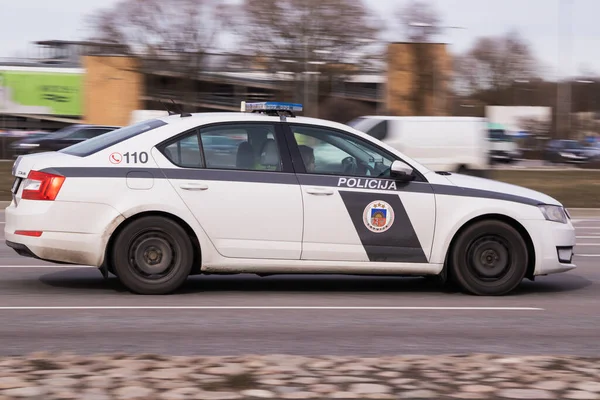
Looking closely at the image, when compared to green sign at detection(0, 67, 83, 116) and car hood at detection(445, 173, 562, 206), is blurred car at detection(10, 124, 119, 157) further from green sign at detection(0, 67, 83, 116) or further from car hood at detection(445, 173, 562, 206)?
car hood at detection(445, 173, 562, 206)

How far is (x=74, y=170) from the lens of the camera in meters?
7.96

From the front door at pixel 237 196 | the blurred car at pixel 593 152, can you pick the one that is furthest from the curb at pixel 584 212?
the blurred car at pixel 593 152

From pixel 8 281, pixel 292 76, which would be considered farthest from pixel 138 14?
pixel 8 281

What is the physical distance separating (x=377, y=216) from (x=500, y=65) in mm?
67739

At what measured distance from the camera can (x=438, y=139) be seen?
22.2 m

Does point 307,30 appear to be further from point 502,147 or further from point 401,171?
point 401,171

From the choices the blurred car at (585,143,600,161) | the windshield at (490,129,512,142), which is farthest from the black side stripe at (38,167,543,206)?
the windshield at (490,129,512,142)

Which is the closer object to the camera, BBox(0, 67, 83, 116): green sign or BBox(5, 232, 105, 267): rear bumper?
BBox(5, 232, 105, 267): rear bumper

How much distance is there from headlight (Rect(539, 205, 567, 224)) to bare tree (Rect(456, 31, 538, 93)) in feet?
212

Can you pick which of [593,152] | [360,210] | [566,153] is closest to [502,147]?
[566,153]

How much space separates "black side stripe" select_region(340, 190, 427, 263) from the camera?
8.21 metres

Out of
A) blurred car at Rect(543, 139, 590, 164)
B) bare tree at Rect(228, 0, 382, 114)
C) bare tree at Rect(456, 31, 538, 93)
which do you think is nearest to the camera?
blurred car at Rect(543, 139, 590, 164)

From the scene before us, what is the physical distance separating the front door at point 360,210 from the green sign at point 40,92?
5693 cm

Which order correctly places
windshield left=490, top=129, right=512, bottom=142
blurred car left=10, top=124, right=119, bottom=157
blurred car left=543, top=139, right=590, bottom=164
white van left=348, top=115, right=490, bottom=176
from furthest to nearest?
1. windshield left=490, top=129, right=512, bottom=142
2. blurred car left=543, top=139, right=590, bottom=164
3. blurred car left=10, top=124, right=119, bottom=157
4. white van left=348, top=115, right=490, bottom=176
